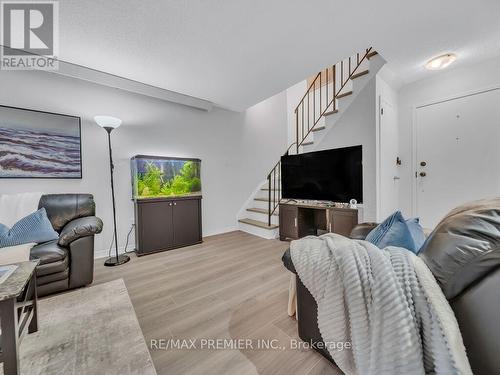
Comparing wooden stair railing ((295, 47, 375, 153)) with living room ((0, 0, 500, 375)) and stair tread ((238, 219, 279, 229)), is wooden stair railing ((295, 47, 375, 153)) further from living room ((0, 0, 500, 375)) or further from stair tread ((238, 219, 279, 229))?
stair tread ((238, 219, 279, 229))

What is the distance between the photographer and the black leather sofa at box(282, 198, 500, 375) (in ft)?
2.00

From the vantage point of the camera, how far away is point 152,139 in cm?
313

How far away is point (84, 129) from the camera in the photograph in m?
2.62

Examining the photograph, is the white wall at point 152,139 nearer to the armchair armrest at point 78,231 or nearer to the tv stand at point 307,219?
the armchair armrest at point 78,231

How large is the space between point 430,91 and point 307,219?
245 centimetres

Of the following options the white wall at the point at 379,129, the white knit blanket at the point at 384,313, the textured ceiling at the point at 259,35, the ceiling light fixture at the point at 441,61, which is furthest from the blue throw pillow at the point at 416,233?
the ceiling light fixture at the point at 441,61

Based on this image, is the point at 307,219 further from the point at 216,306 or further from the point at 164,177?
the point at 164,177

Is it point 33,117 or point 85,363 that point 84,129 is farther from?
point 85,363

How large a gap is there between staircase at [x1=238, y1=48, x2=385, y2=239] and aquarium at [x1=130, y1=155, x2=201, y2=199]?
1.28 m

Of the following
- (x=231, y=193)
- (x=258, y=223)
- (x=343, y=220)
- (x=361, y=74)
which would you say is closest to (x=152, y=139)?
(x=231, y=193)

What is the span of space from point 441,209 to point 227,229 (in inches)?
131

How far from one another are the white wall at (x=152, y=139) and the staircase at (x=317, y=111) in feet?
1.17

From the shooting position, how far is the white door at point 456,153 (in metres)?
2.34

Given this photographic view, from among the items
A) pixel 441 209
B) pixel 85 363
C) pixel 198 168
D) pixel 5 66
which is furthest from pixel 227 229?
pixel 5 66
